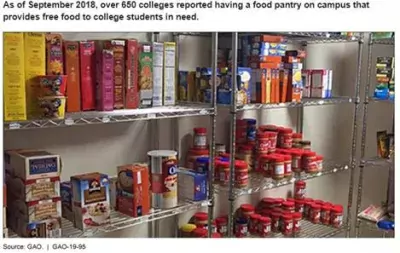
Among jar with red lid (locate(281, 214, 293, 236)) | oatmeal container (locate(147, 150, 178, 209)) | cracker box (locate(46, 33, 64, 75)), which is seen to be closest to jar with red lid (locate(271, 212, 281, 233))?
jar with red lid (locate(281, 214, 293, 236))

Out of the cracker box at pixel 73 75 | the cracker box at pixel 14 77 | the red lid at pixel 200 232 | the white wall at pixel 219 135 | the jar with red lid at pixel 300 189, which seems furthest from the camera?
the jar with red lid at pixel 300 189

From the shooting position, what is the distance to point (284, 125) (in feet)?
6.95

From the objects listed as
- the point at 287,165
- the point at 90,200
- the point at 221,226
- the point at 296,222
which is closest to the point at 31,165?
the point at 90,200

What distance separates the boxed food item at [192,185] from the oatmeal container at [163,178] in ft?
0.26

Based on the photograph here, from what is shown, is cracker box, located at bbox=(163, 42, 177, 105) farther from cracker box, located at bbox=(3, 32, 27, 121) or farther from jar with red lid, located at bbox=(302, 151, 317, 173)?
jar with red lid, located at bbox=(302, 151, 317, 173)

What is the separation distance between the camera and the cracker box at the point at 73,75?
1.18 meters

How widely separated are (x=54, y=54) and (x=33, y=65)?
0.06m

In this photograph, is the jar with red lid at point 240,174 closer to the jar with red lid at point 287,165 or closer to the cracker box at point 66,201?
the jar with red lid at point 287,165

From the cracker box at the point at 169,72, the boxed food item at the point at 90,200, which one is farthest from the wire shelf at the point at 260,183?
the boxed food item at the point at 90,200

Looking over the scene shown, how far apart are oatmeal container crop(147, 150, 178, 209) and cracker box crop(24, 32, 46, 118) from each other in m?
0.37

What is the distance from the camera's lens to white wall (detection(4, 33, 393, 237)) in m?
1.42

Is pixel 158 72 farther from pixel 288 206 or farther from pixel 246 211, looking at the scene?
pixel 288 206

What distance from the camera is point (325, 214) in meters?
1.96
